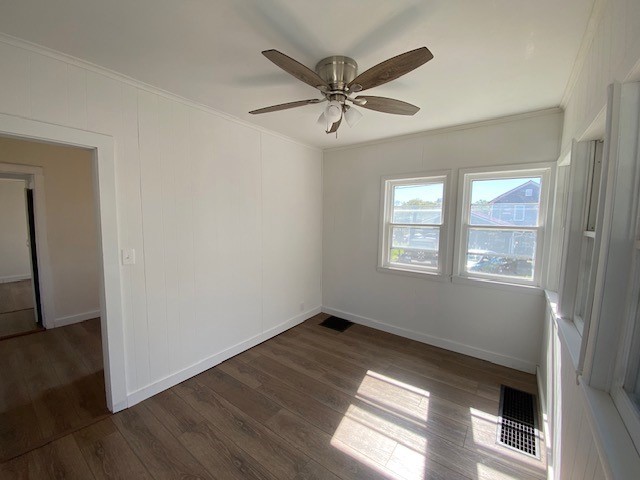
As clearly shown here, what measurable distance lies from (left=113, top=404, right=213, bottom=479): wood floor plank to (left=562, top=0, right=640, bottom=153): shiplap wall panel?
277 cm

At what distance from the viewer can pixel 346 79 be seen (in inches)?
67.2

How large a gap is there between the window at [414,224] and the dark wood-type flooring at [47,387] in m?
3.25

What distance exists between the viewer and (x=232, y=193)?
2.78 metres

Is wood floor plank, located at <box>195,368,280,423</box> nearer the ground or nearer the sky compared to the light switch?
nearer the ground

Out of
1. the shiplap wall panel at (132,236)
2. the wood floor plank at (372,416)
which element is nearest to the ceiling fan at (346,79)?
the shiplap wall panel at (132,236)

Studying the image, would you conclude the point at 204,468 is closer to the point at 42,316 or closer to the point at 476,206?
the point at 476,206

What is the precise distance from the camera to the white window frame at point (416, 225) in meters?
3.00

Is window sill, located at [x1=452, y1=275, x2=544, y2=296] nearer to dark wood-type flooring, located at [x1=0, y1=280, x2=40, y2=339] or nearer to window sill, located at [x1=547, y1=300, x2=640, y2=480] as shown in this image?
window sill, located at [x1=547, y1=300, x2=640, y2=480]

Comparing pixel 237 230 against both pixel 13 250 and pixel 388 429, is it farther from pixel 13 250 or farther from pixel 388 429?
pixel 13 250

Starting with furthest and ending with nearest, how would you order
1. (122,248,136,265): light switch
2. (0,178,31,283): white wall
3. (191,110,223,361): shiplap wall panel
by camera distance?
(0,178,31,283): white wall
(191,110,223,361): shiplap wall panel
(122,248,136,265): light switch

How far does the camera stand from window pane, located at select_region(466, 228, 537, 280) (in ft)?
8.68

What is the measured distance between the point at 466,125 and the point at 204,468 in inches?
145

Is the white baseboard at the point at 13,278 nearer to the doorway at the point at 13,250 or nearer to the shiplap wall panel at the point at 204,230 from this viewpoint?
the doorway at the point at 13,250

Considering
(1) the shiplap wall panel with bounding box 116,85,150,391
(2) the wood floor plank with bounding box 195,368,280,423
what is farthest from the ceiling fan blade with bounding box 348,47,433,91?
(2) the wood floor plank with bounding box 195,368,280,423
